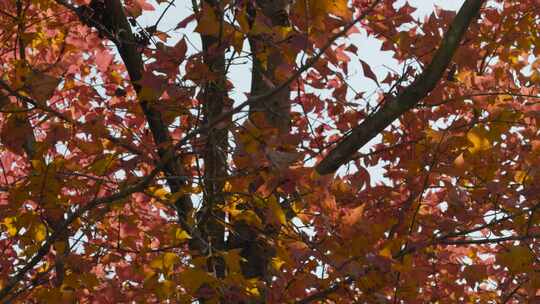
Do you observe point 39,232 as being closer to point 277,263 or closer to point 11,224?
point 11,224

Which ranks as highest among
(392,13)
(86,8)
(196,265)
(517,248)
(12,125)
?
(392,13)

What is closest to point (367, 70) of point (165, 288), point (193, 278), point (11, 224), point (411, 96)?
point (411, 96)

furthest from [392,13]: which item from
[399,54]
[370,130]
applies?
[370,130]

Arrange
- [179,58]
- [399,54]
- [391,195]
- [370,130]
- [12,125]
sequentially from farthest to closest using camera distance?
[399,54] < [391,195] < [370,130] < [12,125] < [179,58]

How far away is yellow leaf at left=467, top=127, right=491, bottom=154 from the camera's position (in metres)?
3.13

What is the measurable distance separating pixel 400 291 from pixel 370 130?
83 centimetres

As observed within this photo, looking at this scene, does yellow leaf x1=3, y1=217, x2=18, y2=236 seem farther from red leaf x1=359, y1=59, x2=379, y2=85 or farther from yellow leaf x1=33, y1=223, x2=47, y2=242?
red leaf x1=359, y1=59, x2=379, y2=85

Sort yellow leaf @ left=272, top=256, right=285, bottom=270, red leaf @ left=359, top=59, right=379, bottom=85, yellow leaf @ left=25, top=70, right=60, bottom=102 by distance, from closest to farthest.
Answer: yellow leaf @ left=25, top=70, right=60, bottom=102 → red leaf @ left=359, top=59, right=379, bottom=85 → yellow leaf @ left=272, top=256, right=285, bottom=270

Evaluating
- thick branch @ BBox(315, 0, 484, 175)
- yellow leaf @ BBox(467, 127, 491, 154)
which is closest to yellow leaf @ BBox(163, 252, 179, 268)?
thick branch @ BBox(315, 0, 484, 175)

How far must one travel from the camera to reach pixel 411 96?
323cm

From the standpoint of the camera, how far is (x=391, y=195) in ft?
12.5

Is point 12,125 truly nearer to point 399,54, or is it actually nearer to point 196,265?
point 196,265

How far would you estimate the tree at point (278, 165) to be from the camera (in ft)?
8.60

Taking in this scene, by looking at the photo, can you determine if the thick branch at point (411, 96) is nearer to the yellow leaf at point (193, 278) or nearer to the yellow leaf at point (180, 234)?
the yellow leaf at point (180, 234)
